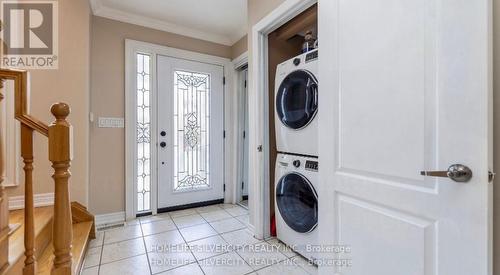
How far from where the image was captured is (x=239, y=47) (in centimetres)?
331

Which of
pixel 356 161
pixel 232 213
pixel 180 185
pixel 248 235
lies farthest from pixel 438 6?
pixel 180 185

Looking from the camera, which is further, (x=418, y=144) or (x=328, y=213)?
(x=328, y=213)

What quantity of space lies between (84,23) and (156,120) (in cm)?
119

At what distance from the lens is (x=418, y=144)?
973mm

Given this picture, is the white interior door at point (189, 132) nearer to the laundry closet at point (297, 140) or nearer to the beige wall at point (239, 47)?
the beige wall at point (239, 47)

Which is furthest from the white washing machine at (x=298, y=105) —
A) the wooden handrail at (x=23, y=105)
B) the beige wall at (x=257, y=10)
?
the wooden handrail at (x=23, y=105)

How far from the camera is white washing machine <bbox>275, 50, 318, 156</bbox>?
68.8 inches

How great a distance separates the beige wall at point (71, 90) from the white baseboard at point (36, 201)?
5 centimetres

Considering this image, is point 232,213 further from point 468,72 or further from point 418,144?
point 468,72

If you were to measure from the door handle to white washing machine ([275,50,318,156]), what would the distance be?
2.97 ft

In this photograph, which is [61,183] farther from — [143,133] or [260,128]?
[143,133]

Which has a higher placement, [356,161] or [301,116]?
[301,116]

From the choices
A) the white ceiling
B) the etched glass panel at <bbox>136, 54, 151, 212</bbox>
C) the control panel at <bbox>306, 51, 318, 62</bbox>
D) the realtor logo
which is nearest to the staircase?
the realtor logo

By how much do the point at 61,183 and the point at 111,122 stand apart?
5.97 ft
